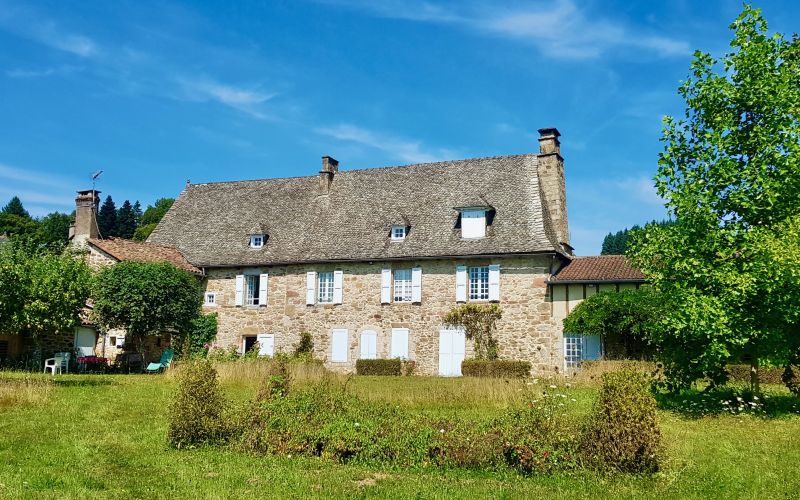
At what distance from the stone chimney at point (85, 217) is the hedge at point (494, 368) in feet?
54.9

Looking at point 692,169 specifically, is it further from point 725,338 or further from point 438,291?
point 438,291

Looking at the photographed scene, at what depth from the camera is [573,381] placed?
63.7 feet

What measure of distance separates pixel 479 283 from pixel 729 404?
45.6 feet

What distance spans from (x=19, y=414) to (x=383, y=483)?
7.60m

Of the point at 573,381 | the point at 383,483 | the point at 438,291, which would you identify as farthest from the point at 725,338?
the point at 438,291

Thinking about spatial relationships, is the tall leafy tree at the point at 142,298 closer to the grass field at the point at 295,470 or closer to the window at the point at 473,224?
the window at the point at 473,224

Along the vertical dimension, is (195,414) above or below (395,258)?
below

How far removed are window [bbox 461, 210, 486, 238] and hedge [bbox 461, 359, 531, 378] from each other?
4.86 m

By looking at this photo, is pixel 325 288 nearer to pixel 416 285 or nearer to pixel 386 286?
pixel 386 286

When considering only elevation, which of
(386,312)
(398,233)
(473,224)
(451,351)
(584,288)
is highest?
(473,224)

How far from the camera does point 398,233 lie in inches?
1164

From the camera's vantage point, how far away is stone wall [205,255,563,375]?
87.2 feet

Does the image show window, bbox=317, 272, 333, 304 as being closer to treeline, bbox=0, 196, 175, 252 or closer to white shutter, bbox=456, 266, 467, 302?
white shutter, bbox=456, 266, 467, 302

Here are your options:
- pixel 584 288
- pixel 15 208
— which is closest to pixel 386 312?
pixel 584 288
